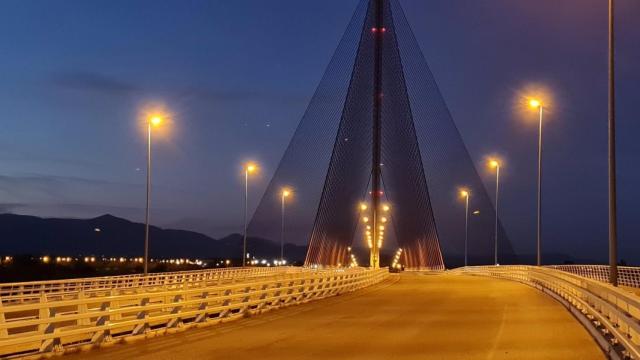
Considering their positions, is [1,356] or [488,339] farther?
[488,339]

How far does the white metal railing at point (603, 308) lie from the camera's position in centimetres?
1319

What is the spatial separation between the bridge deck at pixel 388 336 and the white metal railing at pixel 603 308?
1.09 feet

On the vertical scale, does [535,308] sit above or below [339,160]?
below

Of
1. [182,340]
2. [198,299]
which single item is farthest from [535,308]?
[182,340]

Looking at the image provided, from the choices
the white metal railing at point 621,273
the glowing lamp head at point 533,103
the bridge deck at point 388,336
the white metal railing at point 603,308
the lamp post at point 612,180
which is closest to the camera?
the white metal railing at point 603,308

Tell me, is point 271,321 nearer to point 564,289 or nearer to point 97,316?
point 97,316

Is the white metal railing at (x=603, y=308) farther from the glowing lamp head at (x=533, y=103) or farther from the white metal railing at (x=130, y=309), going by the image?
the white metal railing at (x=130, y=309)

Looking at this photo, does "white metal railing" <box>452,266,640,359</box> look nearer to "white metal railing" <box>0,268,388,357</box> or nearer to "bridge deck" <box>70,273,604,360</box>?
"bridge deck" <box>70,273,604,360</box>

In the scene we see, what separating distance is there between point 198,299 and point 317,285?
1236 cm

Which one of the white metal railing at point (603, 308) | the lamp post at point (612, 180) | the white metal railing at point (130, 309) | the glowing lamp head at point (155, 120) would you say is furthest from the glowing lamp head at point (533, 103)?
Answer: the lamp post at point (612, 180)

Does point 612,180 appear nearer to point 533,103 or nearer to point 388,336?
point 388,336

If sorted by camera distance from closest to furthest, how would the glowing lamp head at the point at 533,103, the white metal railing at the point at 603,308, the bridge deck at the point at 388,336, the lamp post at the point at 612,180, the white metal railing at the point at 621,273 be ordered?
the white metal railing at the point at 603,308
the bridge deck at the point at 388,336
the lamp post at the point at 612,180
the white metal railing at the point at 621,273
the glowing lamp head at the point at 533,103

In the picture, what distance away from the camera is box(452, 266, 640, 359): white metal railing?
13.2 meters

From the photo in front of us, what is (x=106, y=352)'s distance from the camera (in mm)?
16234
